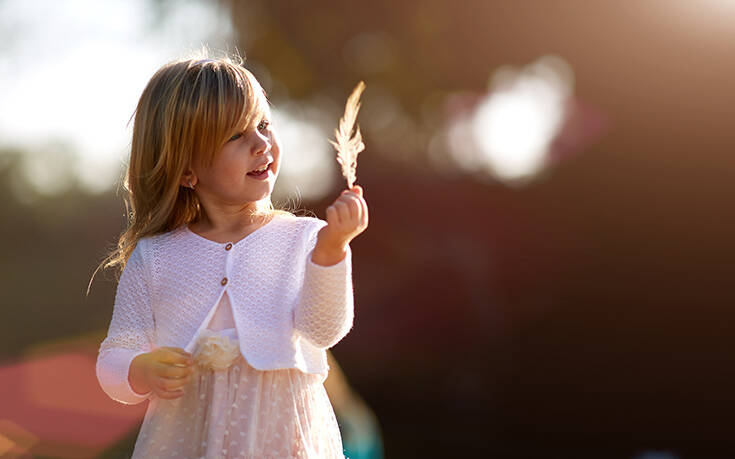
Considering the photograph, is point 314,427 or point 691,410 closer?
point 314,427

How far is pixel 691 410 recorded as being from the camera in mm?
5562

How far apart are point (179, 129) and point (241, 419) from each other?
59 cm

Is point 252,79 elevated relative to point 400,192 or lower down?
lower down

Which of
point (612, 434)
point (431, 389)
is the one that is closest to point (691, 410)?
point (612, 434)

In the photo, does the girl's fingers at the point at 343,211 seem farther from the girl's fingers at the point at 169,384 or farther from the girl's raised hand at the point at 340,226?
the girl's fingers at the point at 169,384

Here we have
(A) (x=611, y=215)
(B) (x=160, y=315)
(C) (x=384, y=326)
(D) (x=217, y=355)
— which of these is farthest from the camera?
(C) (x=384, y=326)

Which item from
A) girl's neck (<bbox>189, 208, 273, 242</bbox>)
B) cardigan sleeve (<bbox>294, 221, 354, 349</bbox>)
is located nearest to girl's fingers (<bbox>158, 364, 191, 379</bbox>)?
cardigan sleeve (<bbox>294, 221, 354, 349</bbox>)

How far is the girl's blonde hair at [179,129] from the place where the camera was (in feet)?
5.08

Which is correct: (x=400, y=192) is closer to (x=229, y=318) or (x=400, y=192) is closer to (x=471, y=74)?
(x=471, y=74)

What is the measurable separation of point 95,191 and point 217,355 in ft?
34.5

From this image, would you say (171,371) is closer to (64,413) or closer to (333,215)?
(333,215)

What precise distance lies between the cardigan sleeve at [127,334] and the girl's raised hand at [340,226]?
0.41 metres

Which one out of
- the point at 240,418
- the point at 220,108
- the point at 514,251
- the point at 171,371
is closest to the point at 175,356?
the point at 171,371

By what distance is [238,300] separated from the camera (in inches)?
59.9
